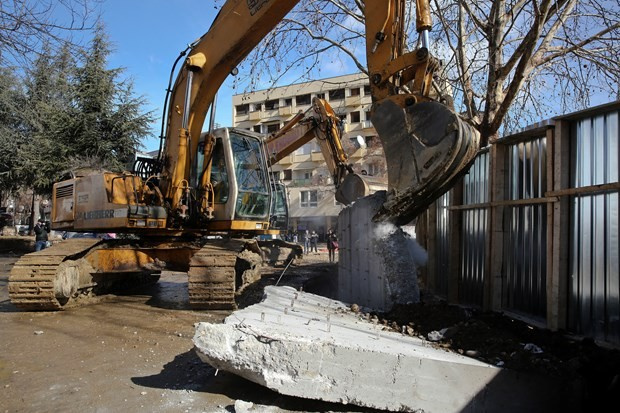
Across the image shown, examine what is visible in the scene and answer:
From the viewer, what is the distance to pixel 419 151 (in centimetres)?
491

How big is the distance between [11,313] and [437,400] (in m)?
7.15

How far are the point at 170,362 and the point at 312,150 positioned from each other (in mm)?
42768

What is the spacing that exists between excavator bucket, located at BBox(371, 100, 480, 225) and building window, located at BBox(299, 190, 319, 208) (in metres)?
37.2

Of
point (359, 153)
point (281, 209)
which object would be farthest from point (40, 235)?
point (359, 153)

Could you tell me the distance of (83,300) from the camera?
27.1 feet

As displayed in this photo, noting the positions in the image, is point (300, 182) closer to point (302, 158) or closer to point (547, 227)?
point (302, 158)

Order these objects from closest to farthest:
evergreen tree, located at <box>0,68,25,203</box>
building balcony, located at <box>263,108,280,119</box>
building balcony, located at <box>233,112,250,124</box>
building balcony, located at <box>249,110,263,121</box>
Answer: evergreen tree, located at <box>0,68,25,203</box>, building balcony, located at <box>263,108,280,119</box>, building balcony, located at <box>249,110,263,121</box>, building balcony, located at <box>233,112,250,124</box>

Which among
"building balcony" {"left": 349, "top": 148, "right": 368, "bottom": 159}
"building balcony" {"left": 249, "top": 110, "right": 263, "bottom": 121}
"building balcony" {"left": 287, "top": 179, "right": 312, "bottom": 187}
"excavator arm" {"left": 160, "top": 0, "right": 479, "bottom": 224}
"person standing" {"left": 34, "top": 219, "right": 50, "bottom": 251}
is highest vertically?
"building balcony" {"left": 249, "top": 110, "right": 263, "bottom": 121}

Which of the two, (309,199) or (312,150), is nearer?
(309,199)

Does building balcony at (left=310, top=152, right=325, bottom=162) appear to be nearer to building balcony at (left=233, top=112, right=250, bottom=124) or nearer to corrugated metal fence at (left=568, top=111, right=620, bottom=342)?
building balcony at (left=233, top=112, right=250, bottom=124)

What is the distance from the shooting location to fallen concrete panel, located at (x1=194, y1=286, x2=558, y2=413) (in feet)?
10.6

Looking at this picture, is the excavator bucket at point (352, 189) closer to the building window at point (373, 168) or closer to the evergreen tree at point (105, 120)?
the evergreen tree at point (105, 120)

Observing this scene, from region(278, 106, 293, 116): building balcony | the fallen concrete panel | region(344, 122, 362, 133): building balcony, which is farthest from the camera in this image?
region(278, 106, 293, 116): building balcony

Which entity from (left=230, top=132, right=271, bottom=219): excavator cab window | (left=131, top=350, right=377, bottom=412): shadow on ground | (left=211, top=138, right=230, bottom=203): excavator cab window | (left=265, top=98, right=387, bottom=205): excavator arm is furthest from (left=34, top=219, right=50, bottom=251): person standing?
(left=131, top=350, right=377, bottom=412): shadow on ground
